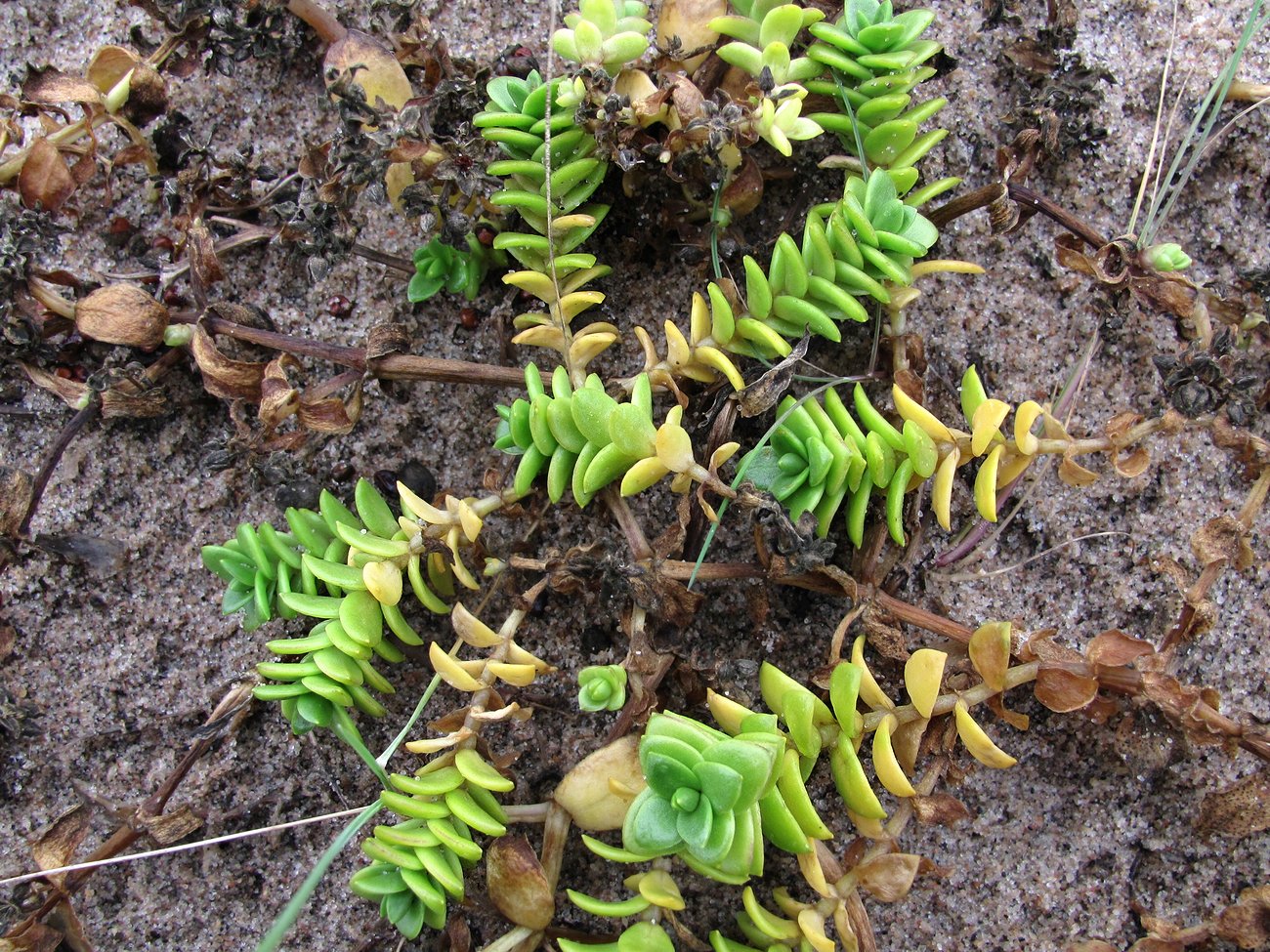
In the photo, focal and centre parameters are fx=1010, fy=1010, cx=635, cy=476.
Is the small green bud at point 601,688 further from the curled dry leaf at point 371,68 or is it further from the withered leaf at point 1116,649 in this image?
the curled dry leaf at point 371,68

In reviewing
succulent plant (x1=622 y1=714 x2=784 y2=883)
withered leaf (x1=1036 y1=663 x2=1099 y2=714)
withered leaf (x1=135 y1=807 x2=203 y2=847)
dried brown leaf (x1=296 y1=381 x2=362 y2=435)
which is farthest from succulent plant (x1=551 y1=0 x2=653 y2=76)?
withered leaf (x1=135 y1=807 x2=203 y2=847)

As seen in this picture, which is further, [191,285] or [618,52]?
[191,285]

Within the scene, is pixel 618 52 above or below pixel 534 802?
above

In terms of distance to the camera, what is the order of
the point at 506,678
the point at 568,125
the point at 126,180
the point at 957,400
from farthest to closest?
the point at 126,180, the point at 957,400, the point at 568,125, the point at 506,678

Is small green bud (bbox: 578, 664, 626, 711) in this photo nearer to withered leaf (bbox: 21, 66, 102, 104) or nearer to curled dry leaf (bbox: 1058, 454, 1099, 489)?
curled dry leaf (bbox: 1058, 454, 1099, 489)

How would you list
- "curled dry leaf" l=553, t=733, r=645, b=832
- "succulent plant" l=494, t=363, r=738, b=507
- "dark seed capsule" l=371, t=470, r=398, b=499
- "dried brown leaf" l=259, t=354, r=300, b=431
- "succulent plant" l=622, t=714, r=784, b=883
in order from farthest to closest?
"dark seed capsule" l=371, t=470, r=398, b=499 < "dried brown leaf" l=259, t=354, r=300, b=431 < "curled dry leaf" l=553, t=733, r=645, b=832 < "succulent plant" l=494, t=363, r=738, b=507 < "succulent plant" l=622, t=714, r=784, b=883

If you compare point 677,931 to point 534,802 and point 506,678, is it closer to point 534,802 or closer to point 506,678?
point 534,802

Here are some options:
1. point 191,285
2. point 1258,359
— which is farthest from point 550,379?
point 1258,359
